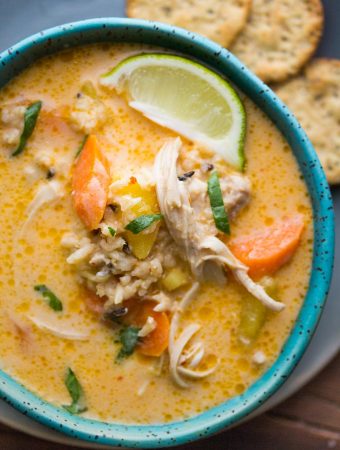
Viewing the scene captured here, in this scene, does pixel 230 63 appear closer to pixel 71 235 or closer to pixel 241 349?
pixel 71 235

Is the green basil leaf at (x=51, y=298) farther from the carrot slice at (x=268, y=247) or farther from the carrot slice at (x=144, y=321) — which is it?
the carrot slice at (x=268, y=247)

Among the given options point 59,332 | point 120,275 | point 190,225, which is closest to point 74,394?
point 59,332

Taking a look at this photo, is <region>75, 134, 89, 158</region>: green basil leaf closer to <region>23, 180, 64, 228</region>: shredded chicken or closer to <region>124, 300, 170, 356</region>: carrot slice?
<region>23, 180, 64, 228</region>: shredded chicken

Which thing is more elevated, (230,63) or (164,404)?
(230,63)

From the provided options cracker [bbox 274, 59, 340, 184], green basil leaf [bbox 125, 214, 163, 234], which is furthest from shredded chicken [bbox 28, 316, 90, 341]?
cracker [bbox 274, 59, 340, 184]

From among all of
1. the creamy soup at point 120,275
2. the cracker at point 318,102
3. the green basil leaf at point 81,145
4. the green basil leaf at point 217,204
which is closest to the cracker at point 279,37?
the cracker at point 318,102

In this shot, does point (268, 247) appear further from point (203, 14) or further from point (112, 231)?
point (203, 14)

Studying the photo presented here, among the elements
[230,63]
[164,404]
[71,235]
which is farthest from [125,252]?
[230,63]
